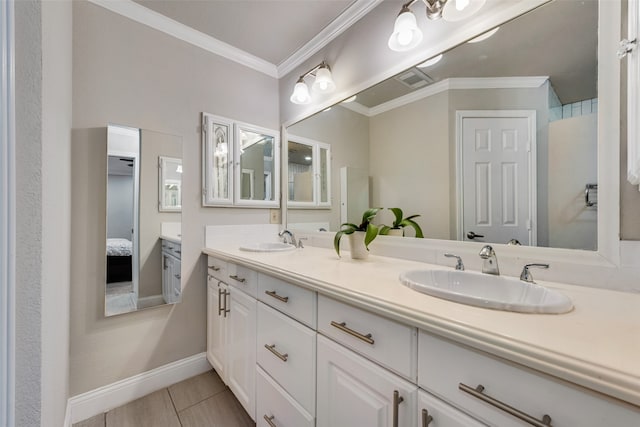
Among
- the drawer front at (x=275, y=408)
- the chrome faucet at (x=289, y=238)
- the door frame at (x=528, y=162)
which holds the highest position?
the door frame at (x=528, y=162)

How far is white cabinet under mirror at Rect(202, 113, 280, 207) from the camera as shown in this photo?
72.5 inches

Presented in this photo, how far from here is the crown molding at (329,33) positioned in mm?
1521

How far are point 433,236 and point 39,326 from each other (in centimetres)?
140

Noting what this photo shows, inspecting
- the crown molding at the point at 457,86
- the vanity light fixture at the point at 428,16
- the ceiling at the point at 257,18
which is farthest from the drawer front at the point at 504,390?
the ceiling at the point at 257,18

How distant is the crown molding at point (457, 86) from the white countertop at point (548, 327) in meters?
0.78

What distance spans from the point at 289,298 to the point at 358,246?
1.63ft

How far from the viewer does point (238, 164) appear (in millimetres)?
1986

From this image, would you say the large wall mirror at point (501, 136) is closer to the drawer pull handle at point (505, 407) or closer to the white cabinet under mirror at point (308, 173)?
the white cabinet under mirror at point (308, 173)

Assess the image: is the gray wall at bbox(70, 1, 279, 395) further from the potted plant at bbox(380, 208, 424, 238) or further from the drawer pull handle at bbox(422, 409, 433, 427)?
the drawer pull handle at bbox(422, 409, 433, 427)

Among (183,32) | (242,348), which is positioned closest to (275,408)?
(242,348)

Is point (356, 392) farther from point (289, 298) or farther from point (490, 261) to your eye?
point (490, 261)

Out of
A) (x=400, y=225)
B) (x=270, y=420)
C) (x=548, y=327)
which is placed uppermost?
(x=400, y=225)

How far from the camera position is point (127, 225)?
5.03 ft

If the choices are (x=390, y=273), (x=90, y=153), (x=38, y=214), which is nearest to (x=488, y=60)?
(x=390, y=273)
